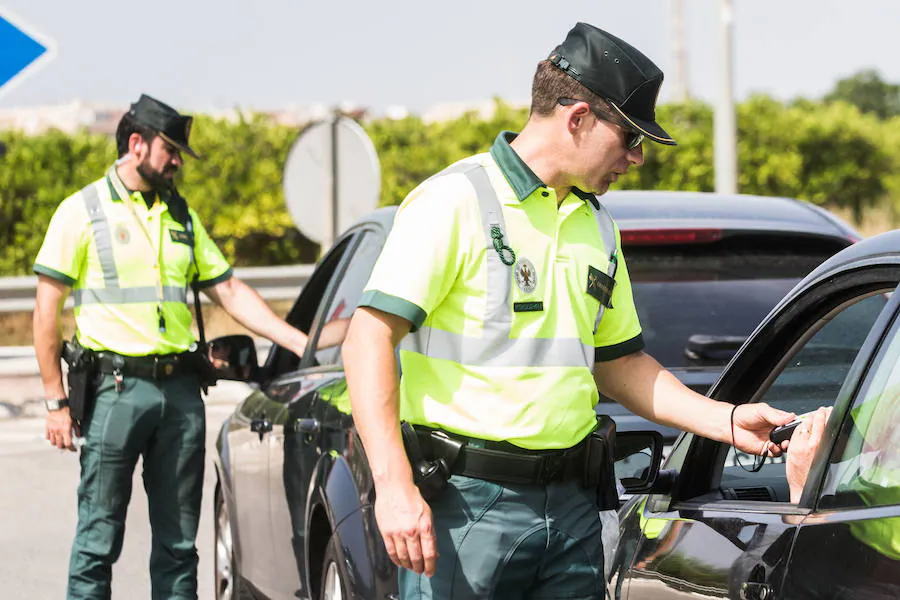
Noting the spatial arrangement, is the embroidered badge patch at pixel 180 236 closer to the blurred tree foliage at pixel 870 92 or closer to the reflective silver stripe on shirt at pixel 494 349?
the reflective silver stripe on shirt at pixel 494 349

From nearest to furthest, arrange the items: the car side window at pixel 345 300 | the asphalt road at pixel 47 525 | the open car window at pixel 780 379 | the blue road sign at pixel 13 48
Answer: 1. the open car window at pixel 780 379
2. the car side window at pixel 345 300
3. the asphalt road at pixel 47 525
4. the blue road sign at pixel 13 48

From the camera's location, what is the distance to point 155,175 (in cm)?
608

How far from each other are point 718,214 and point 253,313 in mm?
1978

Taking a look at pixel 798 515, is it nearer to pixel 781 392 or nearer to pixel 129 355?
pixel 781 392

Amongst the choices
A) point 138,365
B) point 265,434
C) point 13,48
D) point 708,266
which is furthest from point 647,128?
point 13,48

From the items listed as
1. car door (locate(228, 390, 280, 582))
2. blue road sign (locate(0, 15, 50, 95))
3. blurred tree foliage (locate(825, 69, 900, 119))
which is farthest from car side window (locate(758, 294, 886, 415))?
blurred tree foliage (locate(825, 69, 900, 119))

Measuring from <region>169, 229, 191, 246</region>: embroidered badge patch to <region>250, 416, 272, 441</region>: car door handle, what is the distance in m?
0.78

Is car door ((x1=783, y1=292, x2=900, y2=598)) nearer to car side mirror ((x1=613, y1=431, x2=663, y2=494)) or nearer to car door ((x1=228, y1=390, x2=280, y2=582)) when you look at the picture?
car side mirror ((x1=613, y1=431, x2=663, y2=494))

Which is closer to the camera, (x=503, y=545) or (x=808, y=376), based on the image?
(x=503, y=545)

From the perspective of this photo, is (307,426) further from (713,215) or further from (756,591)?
(756,591)

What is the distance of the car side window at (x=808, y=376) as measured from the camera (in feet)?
11.7

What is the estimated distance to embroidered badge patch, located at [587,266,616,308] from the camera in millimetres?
3463

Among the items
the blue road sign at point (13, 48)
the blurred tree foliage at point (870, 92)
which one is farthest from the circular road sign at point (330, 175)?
the blurred tree foliage at point (870, 92)

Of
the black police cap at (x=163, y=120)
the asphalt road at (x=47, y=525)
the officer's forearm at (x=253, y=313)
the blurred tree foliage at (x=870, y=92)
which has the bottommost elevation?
the asphalt road at (x=47, y=525)
